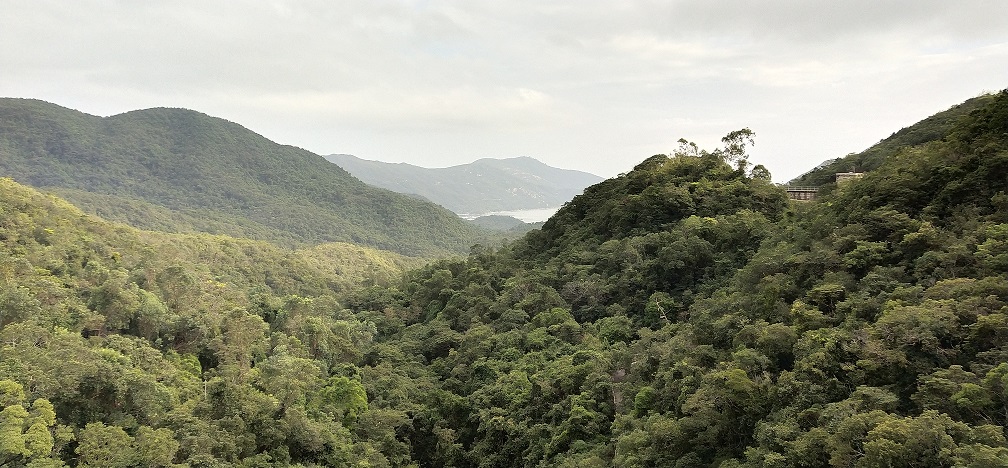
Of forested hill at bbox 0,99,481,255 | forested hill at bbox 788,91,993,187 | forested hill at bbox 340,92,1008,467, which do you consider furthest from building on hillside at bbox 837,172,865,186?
forested hill at bbox 0,99,481,255

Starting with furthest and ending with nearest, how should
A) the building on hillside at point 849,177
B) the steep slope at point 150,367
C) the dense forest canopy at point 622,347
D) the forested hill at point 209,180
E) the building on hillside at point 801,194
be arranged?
the forested hill at point 209,180 < the building on hillside at point 801,194 < the building on hillside at point 849,177 < the steep slope at point 150,367 < the dense forest canopy at point 622,347

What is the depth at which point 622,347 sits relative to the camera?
1855cm

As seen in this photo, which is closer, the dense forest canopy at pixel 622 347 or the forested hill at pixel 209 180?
the dense forest canopy at pixel 622 347

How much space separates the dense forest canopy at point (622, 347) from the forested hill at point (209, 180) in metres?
73.3

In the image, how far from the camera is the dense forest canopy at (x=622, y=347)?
916 centimetres

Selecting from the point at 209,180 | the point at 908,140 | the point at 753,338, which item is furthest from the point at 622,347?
the point at 209,180

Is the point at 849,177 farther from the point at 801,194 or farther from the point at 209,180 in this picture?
the point at 209,180

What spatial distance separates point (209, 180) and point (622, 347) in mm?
131438

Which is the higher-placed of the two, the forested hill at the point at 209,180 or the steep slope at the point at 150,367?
the forested hill at the point at 209,180

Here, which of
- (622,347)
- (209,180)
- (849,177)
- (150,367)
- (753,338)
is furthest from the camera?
(209,180)

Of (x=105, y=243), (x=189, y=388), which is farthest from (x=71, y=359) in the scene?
(x=105, y=243)

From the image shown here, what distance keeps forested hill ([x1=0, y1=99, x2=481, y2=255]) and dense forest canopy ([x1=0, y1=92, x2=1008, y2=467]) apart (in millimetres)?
73348

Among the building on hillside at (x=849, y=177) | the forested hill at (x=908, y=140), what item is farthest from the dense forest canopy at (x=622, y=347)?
the forested hill at (x=908, y=140)

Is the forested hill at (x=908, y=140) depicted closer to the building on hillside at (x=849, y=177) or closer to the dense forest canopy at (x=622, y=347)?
the building on hillside at (x=849, y=177)
